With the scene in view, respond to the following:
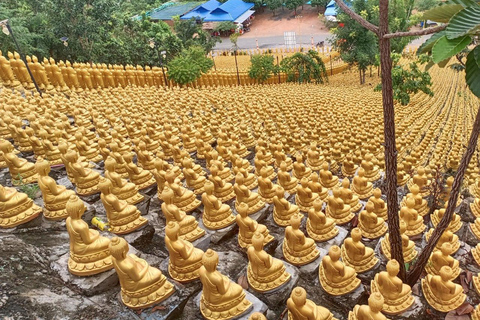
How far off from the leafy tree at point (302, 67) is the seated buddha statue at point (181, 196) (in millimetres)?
17733

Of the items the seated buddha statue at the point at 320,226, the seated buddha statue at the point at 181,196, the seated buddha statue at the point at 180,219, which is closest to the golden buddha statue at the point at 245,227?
the seated buddha statue at the point at 180,219

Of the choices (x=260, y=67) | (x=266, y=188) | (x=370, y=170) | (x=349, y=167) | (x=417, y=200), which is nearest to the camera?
(x=417, y=200)

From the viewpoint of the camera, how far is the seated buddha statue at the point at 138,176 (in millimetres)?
4672

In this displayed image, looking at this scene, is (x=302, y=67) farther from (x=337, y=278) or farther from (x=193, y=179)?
(x=337, y=278)

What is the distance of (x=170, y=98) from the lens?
8891mm

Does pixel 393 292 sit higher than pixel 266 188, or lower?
lower

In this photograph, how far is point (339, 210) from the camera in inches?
170

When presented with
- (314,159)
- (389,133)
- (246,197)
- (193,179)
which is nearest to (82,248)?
(246,197)

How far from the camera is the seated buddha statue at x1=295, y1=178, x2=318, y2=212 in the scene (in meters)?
4.50

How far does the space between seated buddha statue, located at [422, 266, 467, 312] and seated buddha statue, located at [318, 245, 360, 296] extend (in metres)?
0.62

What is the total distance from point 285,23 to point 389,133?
4131 cm

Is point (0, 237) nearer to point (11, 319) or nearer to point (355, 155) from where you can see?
point (11, 319)

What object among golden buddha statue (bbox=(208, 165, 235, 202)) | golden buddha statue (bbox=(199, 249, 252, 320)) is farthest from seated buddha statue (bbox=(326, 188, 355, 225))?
golden buddha statue (bbox=(199, 249, 252, 320))

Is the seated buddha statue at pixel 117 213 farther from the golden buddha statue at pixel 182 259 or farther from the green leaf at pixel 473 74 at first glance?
the green leaf at pixel 473 74
